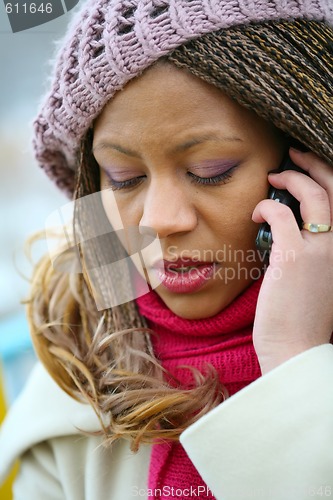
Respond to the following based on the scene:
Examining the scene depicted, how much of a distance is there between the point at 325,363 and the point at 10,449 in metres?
0.73

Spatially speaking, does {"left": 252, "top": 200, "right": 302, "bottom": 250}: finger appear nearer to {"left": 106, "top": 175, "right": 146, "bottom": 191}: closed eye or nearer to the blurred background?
{"left": 106, "top": 175, "right": 146, "bottom": 191}: closed eye

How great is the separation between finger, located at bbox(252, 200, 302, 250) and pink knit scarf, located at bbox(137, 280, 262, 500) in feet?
0.44

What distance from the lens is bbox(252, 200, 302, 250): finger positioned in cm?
105

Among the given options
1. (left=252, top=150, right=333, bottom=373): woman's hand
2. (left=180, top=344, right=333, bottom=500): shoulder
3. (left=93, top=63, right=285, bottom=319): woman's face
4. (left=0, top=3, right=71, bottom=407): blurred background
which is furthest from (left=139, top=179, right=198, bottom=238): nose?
(left=0, top=3, right=71, bottom=407): blurred background

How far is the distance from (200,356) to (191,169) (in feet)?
1.24

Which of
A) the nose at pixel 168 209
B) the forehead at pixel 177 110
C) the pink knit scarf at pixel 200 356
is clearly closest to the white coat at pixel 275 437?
the pink knit scarf at pixel 200 356

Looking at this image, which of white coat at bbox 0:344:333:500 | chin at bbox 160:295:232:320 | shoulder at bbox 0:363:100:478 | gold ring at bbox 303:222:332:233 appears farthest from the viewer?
shoulder at bbox 0:363:100:478

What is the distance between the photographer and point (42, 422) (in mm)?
1341

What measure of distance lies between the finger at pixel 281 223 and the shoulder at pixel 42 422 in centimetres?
56

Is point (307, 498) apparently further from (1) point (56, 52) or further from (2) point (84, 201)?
(1) point (56, 52)

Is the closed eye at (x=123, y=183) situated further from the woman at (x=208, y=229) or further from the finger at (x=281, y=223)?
the finger at (x=281, y=223)

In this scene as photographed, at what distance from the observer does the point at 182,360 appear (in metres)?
1.23

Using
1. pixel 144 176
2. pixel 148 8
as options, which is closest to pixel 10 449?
pixel 144 176
